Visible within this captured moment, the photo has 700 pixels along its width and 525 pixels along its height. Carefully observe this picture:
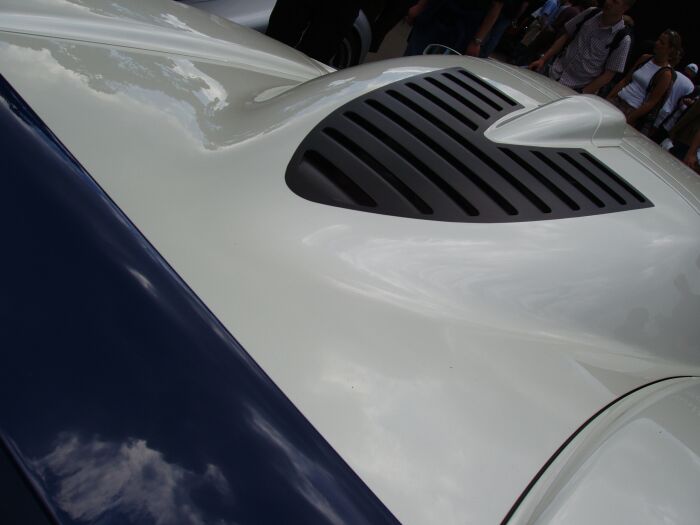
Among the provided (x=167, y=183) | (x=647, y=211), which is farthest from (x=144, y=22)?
(x=647, y=211)

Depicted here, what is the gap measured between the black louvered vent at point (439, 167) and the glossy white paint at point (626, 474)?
42 centimetres

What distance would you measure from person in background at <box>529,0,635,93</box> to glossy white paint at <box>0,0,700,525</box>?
329 centimetres

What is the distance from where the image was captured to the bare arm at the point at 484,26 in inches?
150

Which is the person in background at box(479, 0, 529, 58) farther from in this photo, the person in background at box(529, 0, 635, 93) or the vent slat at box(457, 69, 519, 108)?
the vent slat at box(457, 69, 519, 108)

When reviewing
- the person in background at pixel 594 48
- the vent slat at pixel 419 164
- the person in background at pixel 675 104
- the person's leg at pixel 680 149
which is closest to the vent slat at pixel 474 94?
the vent slat at pixel 419 164

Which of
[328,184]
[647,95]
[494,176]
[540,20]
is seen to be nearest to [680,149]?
[647,95]

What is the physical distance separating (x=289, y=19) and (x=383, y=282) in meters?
2.59

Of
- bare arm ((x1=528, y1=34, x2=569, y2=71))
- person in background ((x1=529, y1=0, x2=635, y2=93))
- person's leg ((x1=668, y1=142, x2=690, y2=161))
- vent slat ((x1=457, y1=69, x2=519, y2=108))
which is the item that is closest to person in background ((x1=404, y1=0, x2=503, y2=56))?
person in background ((x1=529, y1=0, x2=635, y2=93))

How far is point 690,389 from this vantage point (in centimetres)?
105

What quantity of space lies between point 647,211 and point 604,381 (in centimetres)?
49

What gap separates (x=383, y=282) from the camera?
3.02ft

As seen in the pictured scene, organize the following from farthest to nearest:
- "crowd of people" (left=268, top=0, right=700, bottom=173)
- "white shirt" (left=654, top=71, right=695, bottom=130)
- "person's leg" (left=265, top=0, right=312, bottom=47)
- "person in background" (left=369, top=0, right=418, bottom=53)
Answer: "white shirt" (left=654, top=71, right=695, bottom=130) < "person in background" (left=369, top=0, right=418, bottom=53) < "crowd of people" (left=268, top=0, right=700, bottom=173) < "person's leg" (left=265, top=0, right=312, bottom=47)

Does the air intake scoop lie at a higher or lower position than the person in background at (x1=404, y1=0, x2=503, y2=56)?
lower

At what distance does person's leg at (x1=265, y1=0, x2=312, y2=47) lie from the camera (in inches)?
121
